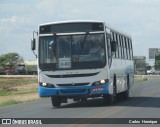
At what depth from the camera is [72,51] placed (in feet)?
73.8

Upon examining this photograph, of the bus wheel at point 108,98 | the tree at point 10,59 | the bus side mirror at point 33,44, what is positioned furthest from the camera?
the tree at point 10,59

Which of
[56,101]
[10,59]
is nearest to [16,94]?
[56,101]

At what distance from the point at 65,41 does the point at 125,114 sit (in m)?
5.07

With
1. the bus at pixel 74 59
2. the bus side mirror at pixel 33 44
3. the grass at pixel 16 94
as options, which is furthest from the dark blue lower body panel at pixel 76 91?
the grass at pixel 16 94

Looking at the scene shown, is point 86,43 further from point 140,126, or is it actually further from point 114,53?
point 140,126

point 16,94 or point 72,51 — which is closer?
point 72,51

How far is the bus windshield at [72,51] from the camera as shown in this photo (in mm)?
22391

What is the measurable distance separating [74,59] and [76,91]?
4.15ft

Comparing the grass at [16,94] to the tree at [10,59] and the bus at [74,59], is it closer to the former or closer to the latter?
the bus at [74,59]

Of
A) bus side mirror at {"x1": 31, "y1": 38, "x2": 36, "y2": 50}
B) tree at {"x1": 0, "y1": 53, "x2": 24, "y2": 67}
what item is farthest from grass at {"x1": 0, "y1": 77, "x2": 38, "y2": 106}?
tree at {"x1": 0, "y1": 53, "x2": 24, "y2": 67}

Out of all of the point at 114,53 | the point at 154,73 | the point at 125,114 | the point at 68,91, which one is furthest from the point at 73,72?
the point at 154,73

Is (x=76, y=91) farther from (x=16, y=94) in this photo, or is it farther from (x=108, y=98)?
(x=16, y=94)

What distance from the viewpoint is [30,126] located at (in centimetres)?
1507

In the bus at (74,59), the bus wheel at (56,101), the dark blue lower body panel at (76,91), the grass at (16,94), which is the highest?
the bus at (74,59)
